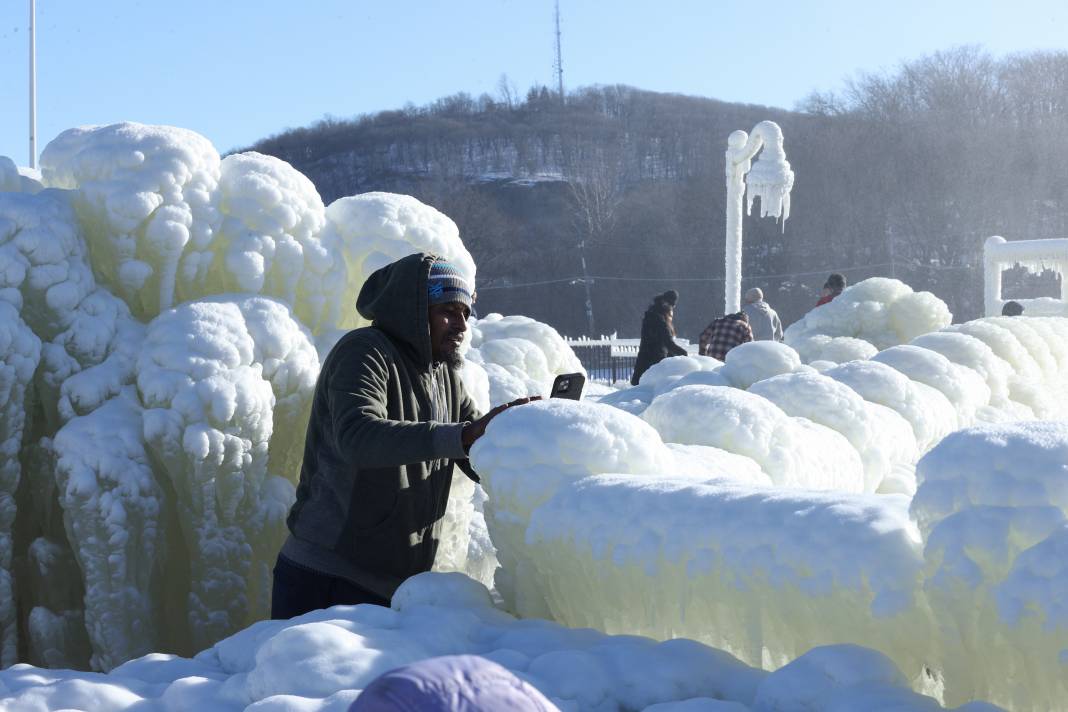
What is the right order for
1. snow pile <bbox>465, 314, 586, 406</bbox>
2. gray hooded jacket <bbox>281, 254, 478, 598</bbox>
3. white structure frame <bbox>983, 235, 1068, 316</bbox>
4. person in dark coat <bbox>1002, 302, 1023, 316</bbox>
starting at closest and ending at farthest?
1. gray hooded jacket <bbox>281, 254, 478, 598</bbox>
2. snow pile <bbox>465, 314, 586, 406</bbox>
3. person in dark coat <bbox>1002, 302, 1023, 316</bbox>
4. white structure frame <bbox>983, 235, 1068, 316</bbox>

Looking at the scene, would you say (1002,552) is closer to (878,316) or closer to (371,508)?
(371,508)

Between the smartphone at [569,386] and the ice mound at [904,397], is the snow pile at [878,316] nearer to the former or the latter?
the ice mound at [904,397]

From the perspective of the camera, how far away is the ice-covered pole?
11.4m

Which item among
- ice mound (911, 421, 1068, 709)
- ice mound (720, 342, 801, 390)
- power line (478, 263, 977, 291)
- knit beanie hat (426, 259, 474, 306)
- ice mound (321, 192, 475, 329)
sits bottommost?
power line (478, 263, 977, 291)

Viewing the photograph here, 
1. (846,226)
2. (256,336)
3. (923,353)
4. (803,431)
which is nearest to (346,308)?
(256,336)

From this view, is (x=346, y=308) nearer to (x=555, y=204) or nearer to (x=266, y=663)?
(x=266, y=663)

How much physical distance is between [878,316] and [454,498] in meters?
Answer: 5.01

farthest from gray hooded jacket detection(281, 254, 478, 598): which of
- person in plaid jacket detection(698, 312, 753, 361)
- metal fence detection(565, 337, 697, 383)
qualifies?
metal fence detection(565, 337, 697, 383)

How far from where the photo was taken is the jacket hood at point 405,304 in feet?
7.74

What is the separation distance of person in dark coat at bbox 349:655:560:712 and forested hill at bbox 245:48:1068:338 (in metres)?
39.8

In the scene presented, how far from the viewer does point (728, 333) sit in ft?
27.5

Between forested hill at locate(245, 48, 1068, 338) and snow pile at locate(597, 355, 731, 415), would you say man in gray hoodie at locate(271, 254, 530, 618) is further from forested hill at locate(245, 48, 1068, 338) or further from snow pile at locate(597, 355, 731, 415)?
forested hill at locate(245, 48, 1068, 338)

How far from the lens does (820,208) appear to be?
1818 inches

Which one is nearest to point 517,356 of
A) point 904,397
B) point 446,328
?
point 904,397
